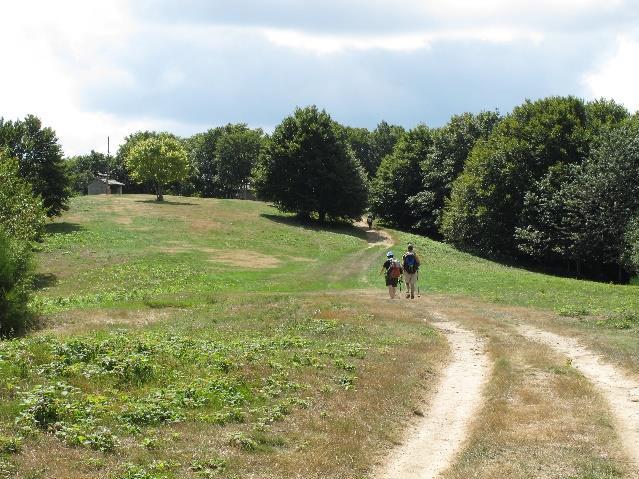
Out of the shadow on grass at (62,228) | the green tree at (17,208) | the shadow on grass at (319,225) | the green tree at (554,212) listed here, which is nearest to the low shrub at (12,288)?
the green tree at (17,208)

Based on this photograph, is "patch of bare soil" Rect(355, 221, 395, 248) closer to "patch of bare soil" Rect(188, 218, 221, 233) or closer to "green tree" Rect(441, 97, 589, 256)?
"green tree" Rect(441, 97, 589, 256)

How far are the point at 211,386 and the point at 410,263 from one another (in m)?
23.3

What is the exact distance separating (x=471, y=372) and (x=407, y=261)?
17476mm

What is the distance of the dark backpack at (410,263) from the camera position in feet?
121

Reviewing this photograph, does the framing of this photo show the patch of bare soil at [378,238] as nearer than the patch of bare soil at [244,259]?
No

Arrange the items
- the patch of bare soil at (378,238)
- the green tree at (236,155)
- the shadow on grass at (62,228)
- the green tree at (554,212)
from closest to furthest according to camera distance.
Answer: the green tree at (554,212)
the shadow on grass at (62,228)
the patch of bare soil at (378,238)
the green tree at (236,155)

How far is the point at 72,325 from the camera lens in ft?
90.8

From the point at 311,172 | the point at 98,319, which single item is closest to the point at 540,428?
the point at 98,319

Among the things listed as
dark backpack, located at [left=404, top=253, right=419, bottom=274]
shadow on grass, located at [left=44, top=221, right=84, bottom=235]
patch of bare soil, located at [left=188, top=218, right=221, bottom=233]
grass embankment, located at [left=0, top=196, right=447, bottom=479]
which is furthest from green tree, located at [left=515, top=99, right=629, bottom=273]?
shadow on grass, located at [left=44, top=221, right=84, bottom=235]

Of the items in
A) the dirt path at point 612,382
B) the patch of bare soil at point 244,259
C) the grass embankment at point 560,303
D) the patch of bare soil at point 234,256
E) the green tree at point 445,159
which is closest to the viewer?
the dirt path at point 612,382

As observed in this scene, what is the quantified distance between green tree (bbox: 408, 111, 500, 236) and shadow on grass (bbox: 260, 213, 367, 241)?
38.2 feet

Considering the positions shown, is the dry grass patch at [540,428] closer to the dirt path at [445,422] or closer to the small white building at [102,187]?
the dirt path at [445,422]

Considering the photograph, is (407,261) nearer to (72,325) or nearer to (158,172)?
(72,325)

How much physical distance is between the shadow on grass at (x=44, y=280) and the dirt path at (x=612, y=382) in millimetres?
36262
